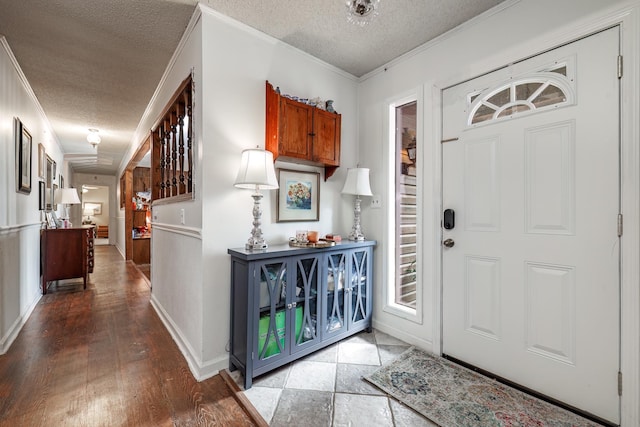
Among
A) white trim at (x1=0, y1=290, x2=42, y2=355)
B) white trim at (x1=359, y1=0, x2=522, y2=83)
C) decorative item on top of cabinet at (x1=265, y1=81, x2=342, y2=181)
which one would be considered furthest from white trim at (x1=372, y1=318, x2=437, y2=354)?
white trim at (x1=0, y1=290, x2=42, y2=355)

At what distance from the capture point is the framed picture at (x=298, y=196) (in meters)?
2.28

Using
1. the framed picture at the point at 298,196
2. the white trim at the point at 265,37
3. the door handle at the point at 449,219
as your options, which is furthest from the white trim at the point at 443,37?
the door handle at the point at 449,219

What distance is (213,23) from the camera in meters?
1.88

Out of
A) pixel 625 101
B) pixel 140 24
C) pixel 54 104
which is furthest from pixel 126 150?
pixel 625 101

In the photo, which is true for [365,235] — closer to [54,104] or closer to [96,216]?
[54,104]

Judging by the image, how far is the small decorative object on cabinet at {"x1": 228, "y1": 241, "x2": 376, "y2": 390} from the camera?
1748 mm

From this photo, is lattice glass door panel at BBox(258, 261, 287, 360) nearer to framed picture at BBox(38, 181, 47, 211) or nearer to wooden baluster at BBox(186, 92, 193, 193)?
wooden baluster at BBox(186, 92, 193, 193)

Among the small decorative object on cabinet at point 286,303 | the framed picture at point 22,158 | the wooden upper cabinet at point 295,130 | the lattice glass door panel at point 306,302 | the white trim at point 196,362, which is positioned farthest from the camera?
the framed picture at point 22,158

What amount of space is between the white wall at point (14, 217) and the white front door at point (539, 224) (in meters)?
3.44

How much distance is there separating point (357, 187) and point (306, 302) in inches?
40.6

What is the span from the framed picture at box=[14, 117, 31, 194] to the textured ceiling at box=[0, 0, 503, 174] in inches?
20.9

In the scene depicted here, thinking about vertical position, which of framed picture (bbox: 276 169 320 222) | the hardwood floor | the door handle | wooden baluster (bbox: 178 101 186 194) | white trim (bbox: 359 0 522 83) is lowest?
the hardwood floor

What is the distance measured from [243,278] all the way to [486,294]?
5.24 feet

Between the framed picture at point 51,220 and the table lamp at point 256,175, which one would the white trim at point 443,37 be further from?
the framed picture at point 51,220
